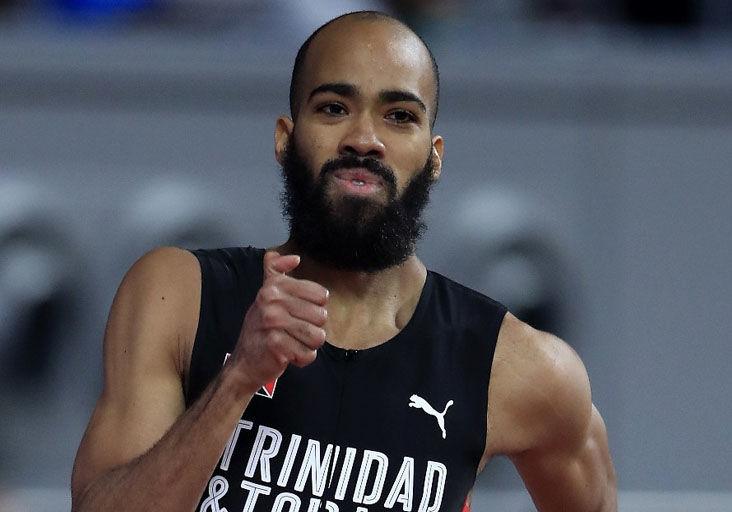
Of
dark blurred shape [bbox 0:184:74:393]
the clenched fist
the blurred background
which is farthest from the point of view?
the blurred background

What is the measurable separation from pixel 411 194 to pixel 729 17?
4.37m

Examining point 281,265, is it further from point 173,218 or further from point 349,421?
point 173,218

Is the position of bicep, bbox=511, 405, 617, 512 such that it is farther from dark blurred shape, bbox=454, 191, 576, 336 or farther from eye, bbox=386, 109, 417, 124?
dark blurred shape, bbox=454, 191, 576, 336

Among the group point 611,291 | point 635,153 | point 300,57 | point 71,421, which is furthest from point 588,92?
point 300,57

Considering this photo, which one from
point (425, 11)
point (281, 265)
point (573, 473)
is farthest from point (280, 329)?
point (425, 11)

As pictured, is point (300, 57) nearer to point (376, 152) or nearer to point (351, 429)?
point (376, 152)

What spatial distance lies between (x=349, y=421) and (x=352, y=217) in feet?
1.48

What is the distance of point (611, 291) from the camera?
7.26m

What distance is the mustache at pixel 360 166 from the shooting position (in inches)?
142

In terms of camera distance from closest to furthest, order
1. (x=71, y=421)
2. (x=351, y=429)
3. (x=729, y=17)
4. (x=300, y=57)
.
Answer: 1. (x=351, y=429)
2. (x=300, y=57)
3. (x=71, y=421)
4. (x=729, y=17)

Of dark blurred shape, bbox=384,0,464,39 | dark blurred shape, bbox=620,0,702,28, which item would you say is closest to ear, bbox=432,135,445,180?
dark blurred shape, bbox=384,0,464,39

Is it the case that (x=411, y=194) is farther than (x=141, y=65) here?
No

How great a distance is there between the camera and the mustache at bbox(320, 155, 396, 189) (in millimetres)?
3609

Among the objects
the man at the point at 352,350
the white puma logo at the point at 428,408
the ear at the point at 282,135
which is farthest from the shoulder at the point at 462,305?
the ear at the point at 282,135
